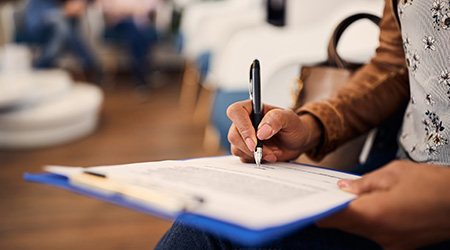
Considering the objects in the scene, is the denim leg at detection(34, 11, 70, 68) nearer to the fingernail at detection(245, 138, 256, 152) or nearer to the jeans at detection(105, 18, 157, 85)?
the jeans at detection(105, 18, 157, 85)

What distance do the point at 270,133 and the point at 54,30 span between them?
3.63 m

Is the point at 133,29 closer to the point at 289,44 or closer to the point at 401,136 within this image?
the point at 289,44

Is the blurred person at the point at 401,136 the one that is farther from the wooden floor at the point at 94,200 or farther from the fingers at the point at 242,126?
the wooden floor at the point at 94,200

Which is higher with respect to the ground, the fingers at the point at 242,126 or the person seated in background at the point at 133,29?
the fingers at the point at 242,126

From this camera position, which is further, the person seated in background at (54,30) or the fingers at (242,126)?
the person seated in background at (54,30)

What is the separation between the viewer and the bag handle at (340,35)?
0.92 meters

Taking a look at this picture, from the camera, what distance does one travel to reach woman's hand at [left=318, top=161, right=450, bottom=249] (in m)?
0.49

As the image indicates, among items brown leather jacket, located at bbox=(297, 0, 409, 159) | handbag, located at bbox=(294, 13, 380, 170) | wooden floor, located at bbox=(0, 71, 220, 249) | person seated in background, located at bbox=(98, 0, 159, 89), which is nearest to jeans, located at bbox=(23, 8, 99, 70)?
person seated in background, located at bbox=(98, 0, 159, 89)

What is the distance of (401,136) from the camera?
2.52 feet

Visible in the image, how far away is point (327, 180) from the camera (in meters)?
0.59

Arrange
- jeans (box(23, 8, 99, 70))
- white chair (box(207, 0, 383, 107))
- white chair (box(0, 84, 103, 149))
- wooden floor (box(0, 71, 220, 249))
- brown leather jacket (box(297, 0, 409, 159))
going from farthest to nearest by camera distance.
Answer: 1. jeans (box(23, 8, 99, 70))
2. white chair (box(0, 84, 103, 149))
3. wooden floor (box(0, 71, 220, 249))
4. white chair (box(207, 0, 383, 107))
5. brown leather jacket (box(297, 0, 409, 159))

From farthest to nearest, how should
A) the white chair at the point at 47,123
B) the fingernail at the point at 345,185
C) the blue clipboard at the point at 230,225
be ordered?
the white chair at the point at 47,123, the fingernail at the point at 345,185, the blue clipboard at the point at 230,225

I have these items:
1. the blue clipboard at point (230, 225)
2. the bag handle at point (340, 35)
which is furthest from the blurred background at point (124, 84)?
the blue clipboard at point (230, 225)

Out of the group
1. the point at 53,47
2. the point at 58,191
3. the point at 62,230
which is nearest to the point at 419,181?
the point at 62,230
